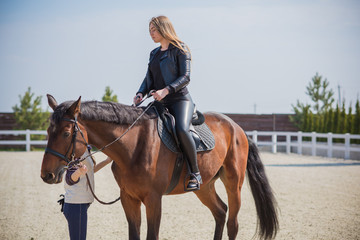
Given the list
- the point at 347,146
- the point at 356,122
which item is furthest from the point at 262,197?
the point at 356,122

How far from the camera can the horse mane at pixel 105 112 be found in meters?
3.31

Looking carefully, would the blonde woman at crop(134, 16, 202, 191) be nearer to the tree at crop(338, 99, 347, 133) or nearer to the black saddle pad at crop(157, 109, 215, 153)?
the black saddle pad at crop(157, 109, 215, 153)

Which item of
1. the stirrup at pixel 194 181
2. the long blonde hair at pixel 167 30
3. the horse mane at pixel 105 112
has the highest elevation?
the long blonde hair at pixel 167 30

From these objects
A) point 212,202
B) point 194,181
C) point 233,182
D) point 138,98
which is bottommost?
point 212,202

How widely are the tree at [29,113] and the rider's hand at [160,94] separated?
23552 millimetres

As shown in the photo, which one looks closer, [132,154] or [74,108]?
[74,108]

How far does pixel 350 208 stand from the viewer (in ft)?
25.4

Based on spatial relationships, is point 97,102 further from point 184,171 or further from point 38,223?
point 38,223

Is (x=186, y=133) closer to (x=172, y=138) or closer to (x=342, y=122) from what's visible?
(x=172, y=138)

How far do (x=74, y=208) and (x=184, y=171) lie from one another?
50.2 inches

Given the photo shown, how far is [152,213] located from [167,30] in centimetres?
198

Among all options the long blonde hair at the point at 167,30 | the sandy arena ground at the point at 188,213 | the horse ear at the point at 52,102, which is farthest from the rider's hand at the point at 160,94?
the sandy arena ground at the point at 188,213

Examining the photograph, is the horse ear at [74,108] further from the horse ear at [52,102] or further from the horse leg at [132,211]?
A: the horse leg at [132,211]

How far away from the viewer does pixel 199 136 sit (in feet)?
14.3
